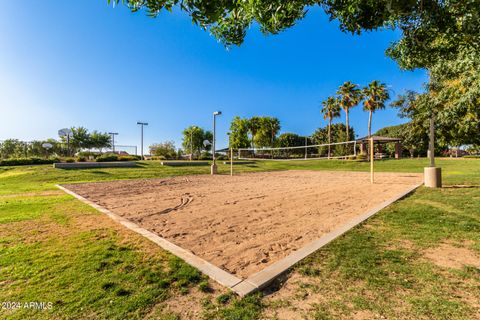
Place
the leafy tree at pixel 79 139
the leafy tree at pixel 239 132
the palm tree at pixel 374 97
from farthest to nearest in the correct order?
1. the leafy tree at pixel 239 132
2. the leafy tree at pixel 79 139
3. the palm tree at pixel 374 97

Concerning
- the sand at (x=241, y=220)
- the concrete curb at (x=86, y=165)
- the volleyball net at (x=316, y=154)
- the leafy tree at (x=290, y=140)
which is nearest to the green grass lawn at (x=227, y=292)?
the sand at (x=241, y=220)

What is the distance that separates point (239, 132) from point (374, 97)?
95.9 feet

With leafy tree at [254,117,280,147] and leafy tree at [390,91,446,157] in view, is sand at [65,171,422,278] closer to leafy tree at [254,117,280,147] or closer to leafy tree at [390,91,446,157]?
leafy tree at [390,91,446,157]

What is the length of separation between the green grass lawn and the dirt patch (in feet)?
0.07

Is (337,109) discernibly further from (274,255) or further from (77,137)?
(77,137)

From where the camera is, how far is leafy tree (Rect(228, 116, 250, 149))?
5426cm

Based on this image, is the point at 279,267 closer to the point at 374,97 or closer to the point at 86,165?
the point at 86,165

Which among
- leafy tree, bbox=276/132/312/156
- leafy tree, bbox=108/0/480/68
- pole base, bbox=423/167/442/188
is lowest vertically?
pole base, bbox=423/167/442/188

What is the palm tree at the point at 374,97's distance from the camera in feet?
107

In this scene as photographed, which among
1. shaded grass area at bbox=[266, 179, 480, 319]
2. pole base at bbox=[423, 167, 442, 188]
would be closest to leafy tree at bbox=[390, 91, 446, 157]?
pole base at bbox=[423, 167, 442, 188]

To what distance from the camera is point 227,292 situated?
2406mm

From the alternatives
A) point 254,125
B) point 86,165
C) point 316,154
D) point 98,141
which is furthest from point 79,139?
point 316,154

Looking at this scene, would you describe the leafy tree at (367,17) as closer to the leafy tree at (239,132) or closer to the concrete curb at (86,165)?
the concrete curb at (86,165)

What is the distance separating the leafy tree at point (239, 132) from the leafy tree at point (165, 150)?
1694cm
